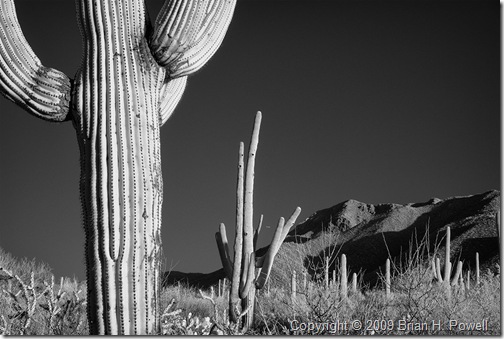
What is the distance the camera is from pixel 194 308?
12.6 meters

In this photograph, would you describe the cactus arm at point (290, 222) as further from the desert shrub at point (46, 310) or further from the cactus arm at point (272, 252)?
the desert shrub at point (46, 310)

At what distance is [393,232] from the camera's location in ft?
173

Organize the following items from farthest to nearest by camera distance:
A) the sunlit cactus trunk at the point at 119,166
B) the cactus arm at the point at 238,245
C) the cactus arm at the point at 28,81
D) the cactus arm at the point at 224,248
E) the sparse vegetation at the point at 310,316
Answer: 1. the cactus arm at the point at 224,248
2. the sparse vegetation at the point at 310,316
3. the cactus arm at the point at 238,245
4. the cactus arm at the point at 28,81
5. the sunlit cactus trunk at the point at 119,166

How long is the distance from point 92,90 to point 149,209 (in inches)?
40.7

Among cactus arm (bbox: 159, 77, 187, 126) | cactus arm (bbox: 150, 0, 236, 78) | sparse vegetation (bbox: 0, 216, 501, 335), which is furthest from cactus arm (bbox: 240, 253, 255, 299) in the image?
cactus arm (bbox: 150, 0, 236, 78)

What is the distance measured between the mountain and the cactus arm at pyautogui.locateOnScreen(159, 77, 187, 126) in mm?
27131

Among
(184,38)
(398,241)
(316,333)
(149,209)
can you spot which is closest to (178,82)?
(184,38)

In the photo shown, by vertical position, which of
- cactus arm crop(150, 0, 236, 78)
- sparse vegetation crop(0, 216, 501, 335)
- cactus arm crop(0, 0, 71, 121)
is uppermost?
cactus arm crop(150, 0, 236, 78)

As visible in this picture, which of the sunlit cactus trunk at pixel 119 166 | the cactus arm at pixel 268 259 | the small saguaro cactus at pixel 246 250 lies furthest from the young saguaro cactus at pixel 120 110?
the cactus arm at pixel 268 259

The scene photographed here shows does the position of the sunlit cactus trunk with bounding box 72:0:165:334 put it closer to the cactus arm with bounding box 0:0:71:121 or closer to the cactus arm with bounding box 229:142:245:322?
the cactus arm with bounding box 0:0:71:121

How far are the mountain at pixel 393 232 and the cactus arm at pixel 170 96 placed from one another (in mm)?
27131

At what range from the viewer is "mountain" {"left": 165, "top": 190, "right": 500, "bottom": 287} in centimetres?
3747

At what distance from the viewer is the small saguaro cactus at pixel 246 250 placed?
5809mm

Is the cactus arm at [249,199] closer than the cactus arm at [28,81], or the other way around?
the cactus arm at [28,81]
